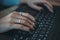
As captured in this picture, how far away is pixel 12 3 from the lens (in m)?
1.01

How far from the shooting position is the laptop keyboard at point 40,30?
60cm

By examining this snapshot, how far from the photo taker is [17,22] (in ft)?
2.26

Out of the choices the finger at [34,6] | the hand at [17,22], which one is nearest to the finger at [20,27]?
the hand at [17,22]

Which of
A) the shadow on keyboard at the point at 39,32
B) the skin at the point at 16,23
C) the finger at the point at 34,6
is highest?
the finger at the point at 34,6

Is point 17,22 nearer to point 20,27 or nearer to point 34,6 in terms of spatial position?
point 20,27

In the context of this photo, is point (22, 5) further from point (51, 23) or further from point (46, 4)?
point (51, 23)

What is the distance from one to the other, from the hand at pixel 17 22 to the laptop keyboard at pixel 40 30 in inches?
1.0

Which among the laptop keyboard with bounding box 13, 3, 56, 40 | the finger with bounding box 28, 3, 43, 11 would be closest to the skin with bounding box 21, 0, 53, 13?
the finger with bounding box 28, 3, 43, 11

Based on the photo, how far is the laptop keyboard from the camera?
600 mm

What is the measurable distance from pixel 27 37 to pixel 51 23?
18 centimetres

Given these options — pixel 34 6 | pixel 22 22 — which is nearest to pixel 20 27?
pixel 22 22

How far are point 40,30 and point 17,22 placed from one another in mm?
118

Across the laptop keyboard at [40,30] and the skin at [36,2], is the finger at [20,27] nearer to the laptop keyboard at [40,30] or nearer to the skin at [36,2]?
the laptop keyboard at [40,30]

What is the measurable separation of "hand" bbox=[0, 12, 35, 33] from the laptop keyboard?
26 millimetres
